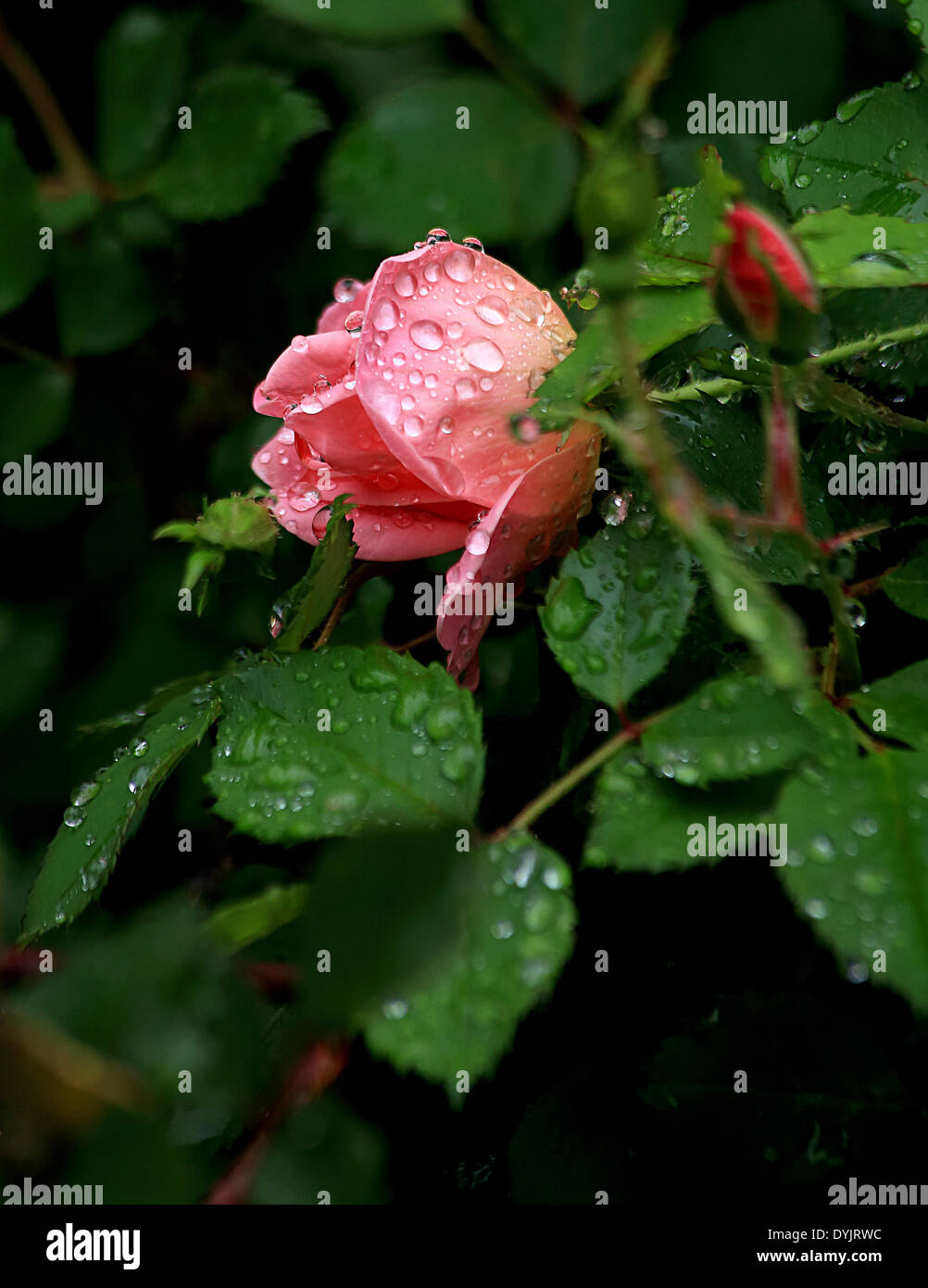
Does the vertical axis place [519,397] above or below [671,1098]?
above

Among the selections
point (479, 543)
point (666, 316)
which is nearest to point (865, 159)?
point (666, 316)

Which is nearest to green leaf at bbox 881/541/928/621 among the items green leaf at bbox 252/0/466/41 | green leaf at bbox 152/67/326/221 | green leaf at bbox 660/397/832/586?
green leaf at bbox 660/397/832/586

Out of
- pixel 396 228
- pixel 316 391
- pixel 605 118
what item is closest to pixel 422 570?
pixel 316 391

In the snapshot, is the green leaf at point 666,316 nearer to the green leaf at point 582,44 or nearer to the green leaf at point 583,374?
the green leaf at point 583,374

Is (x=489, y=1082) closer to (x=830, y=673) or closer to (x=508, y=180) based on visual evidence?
(x=830, y=673)

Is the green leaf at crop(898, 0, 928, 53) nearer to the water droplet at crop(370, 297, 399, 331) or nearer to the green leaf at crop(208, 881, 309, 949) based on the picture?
the water droplet at crop(370, 297, 399, 331)
